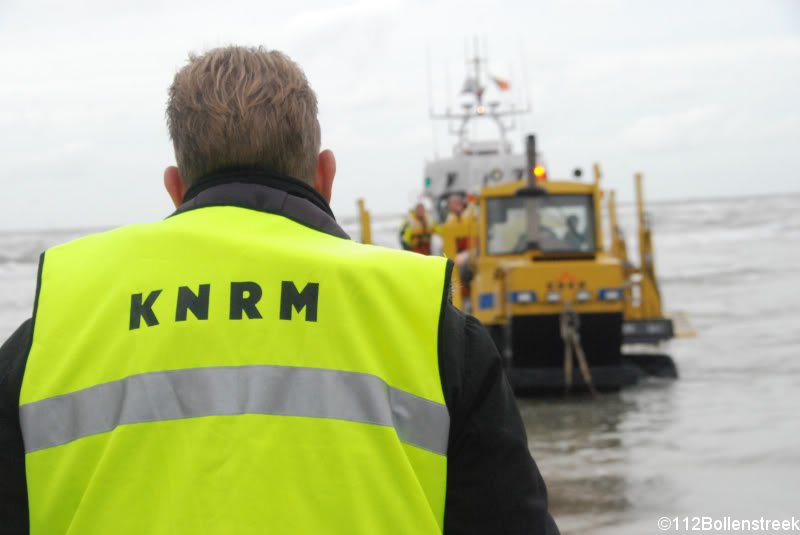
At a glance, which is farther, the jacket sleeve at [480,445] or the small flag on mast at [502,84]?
the small flag on mast at [502,84]

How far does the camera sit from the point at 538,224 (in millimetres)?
12156

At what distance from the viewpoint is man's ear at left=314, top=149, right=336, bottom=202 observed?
1.78 m

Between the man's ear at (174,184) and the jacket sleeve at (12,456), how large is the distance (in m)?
0.34

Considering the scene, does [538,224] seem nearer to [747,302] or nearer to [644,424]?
[644,424]

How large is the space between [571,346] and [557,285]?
691 mm

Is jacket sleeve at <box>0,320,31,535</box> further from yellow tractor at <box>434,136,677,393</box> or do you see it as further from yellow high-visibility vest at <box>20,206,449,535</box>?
yellow tractor at <box>434,136,677,393</box>

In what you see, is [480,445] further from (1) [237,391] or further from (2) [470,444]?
(1) [237,391]

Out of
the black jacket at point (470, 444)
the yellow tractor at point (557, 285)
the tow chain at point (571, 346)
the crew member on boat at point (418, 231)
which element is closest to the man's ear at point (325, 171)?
the black jacket at point (470, 444)

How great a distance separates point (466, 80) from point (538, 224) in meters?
11.5

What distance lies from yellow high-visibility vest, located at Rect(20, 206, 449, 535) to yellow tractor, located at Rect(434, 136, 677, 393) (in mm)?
9576

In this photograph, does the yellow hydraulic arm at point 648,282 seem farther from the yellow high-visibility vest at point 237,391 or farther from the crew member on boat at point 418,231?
the yellow high-visibility vest at point 237,391

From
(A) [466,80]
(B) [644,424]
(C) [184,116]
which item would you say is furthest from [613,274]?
(A) [466,80]

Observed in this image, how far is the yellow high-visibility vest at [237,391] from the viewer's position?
1483 millimetres

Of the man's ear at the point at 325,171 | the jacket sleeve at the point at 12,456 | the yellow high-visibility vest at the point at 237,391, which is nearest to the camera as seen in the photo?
the yellow high-visibility vest at the point at 237,391
